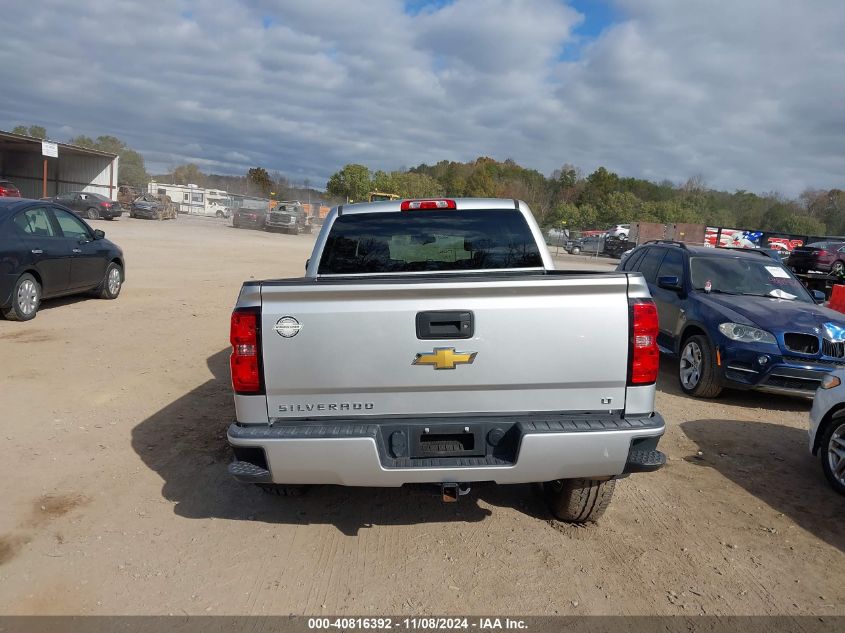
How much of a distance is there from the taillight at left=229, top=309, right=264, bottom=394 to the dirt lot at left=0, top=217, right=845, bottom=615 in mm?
1019

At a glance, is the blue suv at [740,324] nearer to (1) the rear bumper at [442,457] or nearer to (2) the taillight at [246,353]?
(1) the rear bumper at [442,457]

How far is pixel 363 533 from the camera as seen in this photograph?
12.4ft

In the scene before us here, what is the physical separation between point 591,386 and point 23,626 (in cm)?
287

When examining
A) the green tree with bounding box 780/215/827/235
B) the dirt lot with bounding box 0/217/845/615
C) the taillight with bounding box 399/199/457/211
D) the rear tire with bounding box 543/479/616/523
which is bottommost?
the dirt lot with bounding box 0/217/845/615

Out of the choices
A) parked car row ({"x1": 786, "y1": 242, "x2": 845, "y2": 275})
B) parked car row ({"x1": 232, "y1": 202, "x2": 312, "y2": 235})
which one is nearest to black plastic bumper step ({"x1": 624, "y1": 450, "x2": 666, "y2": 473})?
parked car row ({"x1": 786, "y1": 242, "x2": 845, "y2": 275})

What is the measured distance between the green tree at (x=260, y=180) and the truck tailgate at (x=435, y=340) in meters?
93.6

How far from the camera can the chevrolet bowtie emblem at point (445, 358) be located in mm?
3123

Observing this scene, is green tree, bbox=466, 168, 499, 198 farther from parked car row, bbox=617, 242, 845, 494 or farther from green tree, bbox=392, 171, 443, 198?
parked car row, bbox=617, 242, 845, 494

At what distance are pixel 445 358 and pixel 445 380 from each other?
0.12m

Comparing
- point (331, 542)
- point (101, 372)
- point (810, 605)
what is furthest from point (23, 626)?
point (101, 372)

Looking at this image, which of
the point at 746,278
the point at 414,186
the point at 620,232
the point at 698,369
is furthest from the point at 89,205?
the point at 414,186

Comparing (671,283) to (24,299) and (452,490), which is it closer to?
(452,490)

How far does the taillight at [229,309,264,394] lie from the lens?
3096 millimetres

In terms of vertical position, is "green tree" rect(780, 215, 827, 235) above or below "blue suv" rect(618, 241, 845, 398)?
above
